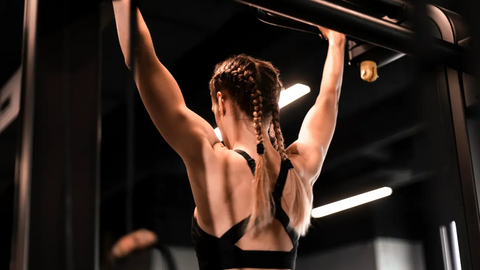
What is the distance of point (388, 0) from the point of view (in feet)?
3.73

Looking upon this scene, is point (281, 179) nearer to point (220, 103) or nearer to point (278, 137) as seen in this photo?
point (278, 137)

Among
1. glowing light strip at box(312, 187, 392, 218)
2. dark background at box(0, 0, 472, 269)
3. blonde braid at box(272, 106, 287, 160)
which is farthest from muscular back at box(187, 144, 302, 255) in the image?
glowing light strip at box(312, 187, 392, 218)

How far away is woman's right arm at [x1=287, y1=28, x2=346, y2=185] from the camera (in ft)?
4.61

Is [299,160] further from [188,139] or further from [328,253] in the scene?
[328,253]

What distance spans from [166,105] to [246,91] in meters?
0.26

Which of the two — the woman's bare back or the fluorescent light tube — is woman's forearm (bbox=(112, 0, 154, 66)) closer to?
the woman's bare back

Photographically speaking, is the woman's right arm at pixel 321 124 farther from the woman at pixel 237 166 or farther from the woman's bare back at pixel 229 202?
the woman's bare back at pixel 229 202

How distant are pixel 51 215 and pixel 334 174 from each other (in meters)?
5.17

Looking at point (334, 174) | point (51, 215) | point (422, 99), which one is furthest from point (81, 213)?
point (334, 174)

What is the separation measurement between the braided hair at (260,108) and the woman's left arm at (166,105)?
14cm

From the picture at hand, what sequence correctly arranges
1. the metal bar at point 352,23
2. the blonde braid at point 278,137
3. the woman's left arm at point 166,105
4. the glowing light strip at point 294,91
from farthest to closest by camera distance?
the glowing light strip at point 294,91, the blonde braid at point 278,137, the woman's left arm at point 166,105, the metal bar at point 352,23

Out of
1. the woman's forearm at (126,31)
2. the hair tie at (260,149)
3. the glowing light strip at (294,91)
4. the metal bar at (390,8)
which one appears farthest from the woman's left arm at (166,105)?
the glowing light strip at (294,91)

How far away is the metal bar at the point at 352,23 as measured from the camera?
89cm

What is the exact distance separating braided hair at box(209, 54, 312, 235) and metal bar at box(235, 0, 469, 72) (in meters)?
0.37
